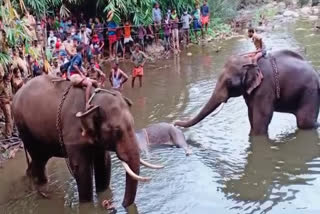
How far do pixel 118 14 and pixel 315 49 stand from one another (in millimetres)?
6269

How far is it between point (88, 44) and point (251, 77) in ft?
27.1

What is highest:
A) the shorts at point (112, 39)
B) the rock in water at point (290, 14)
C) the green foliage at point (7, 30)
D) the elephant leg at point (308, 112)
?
the green foliage at point (7, 30)

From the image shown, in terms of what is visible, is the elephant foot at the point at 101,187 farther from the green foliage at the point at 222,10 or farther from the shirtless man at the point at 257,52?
the green foliage at the point at 222,10

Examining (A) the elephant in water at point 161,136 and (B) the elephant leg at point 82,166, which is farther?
(A) the elephant in water at point 161,136

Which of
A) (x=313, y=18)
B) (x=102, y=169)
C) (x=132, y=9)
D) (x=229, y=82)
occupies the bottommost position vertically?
(x=313, y=18)

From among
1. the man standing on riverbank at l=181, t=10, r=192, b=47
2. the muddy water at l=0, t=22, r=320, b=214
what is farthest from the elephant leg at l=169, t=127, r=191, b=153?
the man standing on riverbank at l=181, t=10, r=192, b=47

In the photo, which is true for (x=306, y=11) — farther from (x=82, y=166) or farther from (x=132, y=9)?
(x=82, y=166)

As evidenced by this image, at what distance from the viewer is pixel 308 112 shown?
927 cm

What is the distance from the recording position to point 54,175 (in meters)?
8.27

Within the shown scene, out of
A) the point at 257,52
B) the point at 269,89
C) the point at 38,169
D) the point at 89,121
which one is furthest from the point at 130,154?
the point at 257,52

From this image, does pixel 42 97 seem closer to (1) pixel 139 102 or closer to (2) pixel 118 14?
(1) pixel 139 102

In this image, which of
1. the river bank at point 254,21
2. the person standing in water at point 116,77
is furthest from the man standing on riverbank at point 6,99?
the river bank at point 254,21

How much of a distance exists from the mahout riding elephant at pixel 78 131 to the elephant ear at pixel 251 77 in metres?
2.86

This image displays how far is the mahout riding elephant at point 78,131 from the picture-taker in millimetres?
6238
